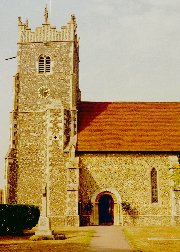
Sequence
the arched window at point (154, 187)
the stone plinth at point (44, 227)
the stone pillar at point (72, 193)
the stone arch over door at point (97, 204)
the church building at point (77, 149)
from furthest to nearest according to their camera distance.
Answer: the arched window at point (154, 187)
the stone arch over door at point (97, 204)
the church building at point (77, 149)
the stone pillar at point (72, 193)
the stone plinth at point (44, 227)

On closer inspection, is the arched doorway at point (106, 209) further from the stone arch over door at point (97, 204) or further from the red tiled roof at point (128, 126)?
the red tiled roof at point (128, 126)

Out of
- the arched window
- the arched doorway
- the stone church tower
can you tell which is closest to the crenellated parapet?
the stone church tower

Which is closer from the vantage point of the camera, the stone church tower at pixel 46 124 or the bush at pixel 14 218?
the bush at pixel 14 218

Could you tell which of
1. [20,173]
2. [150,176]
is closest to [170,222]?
[150,176]

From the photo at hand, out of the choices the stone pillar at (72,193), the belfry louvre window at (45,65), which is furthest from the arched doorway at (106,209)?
the belfry louvre window at (45,65)

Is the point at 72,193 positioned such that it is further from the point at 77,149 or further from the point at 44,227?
the point at 44,227

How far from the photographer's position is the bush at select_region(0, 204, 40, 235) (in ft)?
65.5

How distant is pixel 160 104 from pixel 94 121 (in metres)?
6.80

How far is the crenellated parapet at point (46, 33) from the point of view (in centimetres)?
3156

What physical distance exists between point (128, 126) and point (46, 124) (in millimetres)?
7072

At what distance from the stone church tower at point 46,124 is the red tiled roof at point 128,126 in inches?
58.9

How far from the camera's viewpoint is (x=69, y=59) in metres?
31.0

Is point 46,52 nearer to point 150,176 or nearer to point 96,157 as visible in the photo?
point 96,157

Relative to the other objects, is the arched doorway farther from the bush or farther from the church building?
the bush
